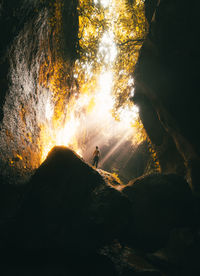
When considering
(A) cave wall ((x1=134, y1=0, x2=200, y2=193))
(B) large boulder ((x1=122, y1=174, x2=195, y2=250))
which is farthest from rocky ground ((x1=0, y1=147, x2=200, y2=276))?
(A) cave wall ((x1=134, y1=0, x2=200, y2=193))

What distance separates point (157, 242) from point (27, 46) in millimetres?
7759

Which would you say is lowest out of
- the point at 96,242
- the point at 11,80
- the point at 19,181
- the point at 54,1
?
the point at 96,242

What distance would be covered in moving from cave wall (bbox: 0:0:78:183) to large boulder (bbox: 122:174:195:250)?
4289 mm

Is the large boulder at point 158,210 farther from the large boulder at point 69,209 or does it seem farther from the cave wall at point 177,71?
the cave wall at point 177,71

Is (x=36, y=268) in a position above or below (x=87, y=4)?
below

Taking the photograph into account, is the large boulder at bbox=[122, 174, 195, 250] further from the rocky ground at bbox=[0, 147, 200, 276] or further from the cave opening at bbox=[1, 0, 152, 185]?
the cave opening at bbox=[1, 0, 152, 185]

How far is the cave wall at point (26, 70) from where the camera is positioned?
3820 millimetres

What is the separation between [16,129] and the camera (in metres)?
4.41

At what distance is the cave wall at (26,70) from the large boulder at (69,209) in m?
1.03

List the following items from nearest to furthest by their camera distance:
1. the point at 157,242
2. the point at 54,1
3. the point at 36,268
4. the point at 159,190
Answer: the point at 36,268 < the point at 157,242 < the point at 159,190 < the point at 54,1

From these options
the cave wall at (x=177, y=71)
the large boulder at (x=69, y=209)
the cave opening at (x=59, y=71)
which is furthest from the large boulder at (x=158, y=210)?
the cave opening at (x=59, y=71)

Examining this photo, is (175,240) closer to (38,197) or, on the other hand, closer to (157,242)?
(157,242)

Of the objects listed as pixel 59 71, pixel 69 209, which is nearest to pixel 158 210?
pixel 69 209

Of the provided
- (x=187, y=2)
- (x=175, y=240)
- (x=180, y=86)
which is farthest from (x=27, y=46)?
(x=175, y=240)
